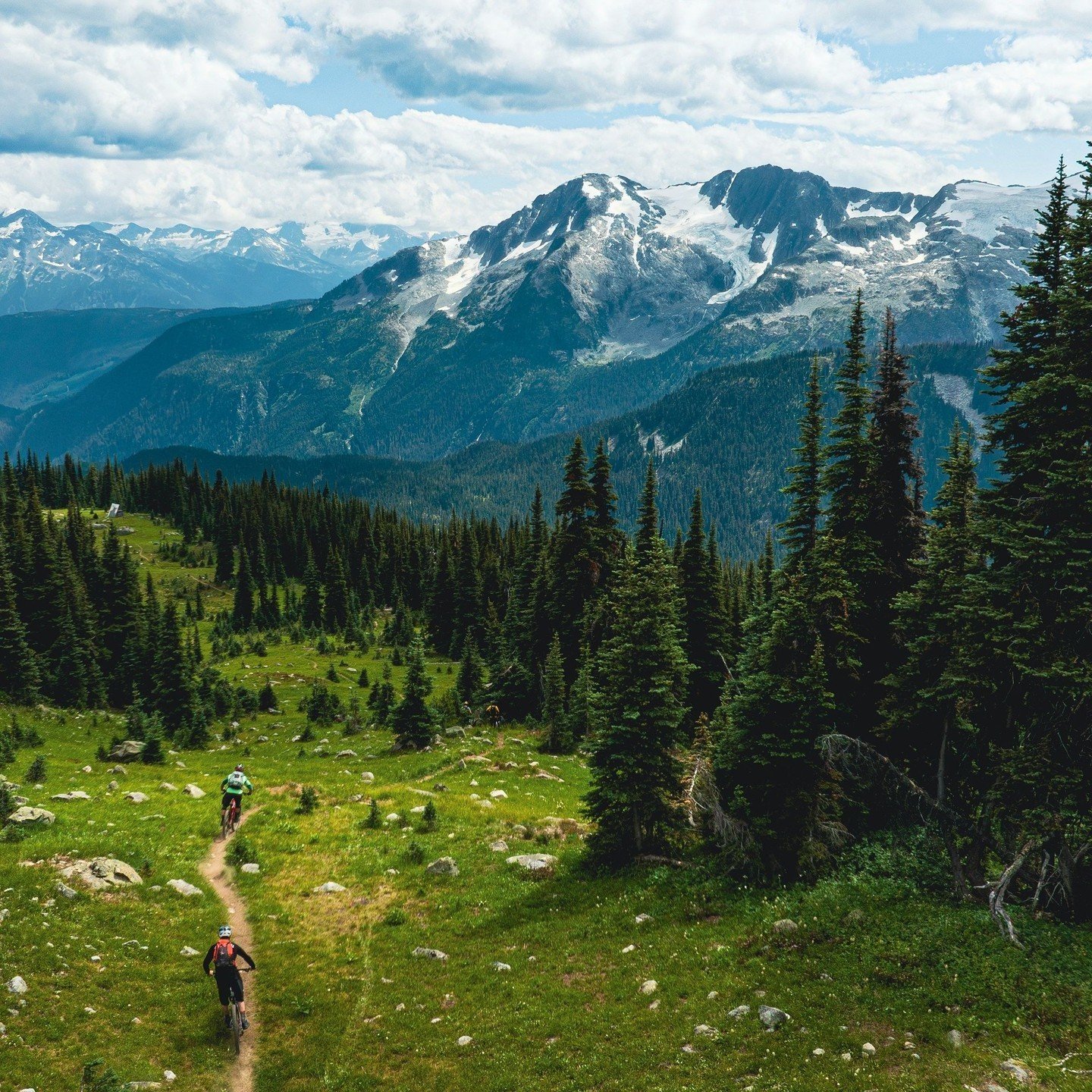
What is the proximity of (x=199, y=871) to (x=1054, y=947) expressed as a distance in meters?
22.8

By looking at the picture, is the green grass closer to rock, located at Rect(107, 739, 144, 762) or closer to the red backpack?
the red backpack

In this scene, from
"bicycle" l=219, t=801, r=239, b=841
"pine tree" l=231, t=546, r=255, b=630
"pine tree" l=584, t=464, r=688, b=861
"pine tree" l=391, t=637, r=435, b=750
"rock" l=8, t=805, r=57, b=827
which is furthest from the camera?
"pine tree" l=231, t=546, r=255, b=630

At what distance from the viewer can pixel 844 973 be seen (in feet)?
58.0

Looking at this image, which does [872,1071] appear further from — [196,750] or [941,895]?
[196,750]

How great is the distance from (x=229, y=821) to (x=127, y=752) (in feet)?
51.6

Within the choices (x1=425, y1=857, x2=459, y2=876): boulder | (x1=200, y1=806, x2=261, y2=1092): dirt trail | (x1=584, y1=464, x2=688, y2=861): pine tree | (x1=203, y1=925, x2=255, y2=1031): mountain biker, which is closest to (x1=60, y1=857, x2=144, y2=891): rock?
(x1=200, y1=806, x2=261, y2=1092): dirt trail

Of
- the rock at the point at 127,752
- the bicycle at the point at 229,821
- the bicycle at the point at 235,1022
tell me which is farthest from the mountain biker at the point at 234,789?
the rock at the point at 127,752

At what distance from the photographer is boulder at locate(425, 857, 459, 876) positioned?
25641 mm

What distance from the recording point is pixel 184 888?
76.1 ft

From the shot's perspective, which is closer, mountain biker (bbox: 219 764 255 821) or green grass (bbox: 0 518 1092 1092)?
green grass (bbox: 0 518 1092 1092)

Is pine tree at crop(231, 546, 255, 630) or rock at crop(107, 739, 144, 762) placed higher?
rock at crop(107, 739, 144, 762)

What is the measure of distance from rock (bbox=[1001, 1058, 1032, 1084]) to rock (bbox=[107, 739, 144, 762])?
39.0 metres

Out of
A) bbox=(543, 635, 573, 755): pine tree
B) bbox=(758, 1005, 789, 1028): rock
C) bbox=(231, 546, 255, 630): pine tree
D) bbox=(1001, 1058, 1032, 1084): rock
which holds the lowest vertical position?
bbox=(231, 546, 255, 630): pine tree

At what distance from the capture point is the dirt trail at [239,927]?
1648 cm
